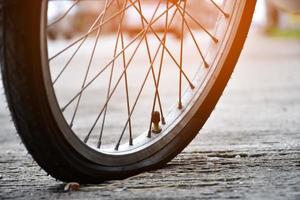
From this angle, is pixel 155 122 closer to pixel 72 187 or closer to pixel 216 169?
pixel 216 169

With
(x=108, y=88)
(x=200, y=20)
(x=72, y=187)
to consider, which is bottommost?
(x=72, y=187)

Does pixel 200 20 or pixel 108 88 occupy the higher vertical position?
pixel 200 20

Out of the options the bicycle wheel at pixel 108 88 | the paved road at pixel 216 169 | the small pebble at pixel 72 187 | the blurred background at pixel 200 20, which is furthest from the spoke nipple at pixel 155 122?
the blurred background at pixel 200 20

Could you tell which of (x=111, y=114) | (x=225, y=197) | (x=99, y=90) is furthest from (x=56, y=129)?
(x=99, y=90)

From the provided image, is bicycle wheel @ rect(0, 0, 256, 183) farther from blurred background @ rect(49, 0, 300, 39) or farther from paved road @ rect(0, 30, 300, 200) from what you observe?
blurred background @ rect(49, 0, 300, 39)

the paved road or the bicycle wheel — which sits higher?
the bicycle wheel

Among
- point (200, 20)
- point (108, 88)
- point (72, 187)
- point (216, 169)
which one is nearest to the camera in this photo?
point (72, 187)

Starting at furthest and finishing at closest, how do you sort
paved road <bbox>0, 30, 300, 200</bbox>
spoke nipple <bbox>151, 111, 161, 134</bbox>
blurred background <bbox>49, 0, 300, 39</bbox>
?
1. blurred background <bbox>49, 0, 300, 39</bbox>
2. spoke nipple <bbox>151, 111, 161, 134</bbox>
3. paved road <bbox>0, 30, 300, 200</bbox>

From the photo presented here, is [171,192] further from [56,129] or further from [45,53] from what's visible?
[45,53]

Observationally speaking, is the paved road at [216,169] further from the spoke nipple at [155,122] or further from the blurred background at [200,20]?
the blurred background at [200,20]

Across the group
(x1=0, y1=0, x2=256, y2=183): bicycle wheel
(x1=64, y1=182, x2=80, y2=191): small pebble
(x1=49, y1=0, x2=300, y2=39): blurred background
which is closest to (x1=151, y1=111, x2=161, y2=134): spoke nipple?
(x1=0, y1=0, x2=256, y2=183): bicycle wheel

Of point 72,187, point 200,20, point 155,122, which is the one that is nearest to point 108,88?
point 155,122

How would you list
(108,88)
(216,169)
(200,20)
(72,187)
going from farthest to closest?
(200,20) → (108,88) → (216,169) → (72,187)

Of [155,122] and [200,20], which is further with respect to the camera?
[200,20]
